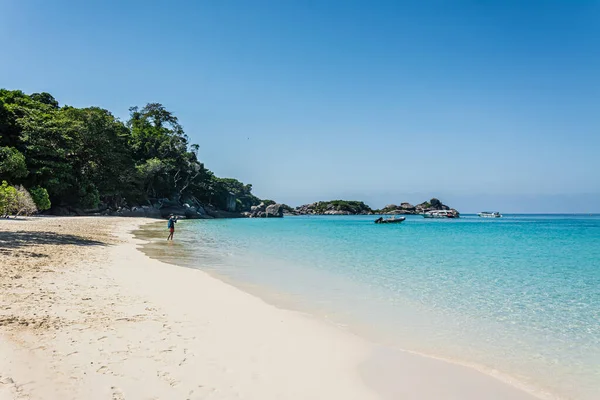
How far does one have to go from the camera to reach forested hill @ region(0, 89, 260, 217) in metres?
39.9

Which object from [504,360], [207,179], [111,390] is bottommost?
[504,360]

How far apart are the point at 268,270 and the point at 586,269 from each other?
1382cm

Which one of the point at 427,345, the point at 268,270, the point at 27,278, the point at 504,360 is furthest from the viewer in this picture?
the point at 268,270

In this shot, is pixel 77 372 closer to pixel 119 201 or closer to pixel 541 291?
pixel 541 291

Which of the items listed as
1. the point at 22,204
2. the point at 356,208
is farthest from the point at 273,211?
the point at 22,204

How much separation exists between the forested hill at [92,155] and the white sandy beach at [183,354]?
Result: 2624 cm

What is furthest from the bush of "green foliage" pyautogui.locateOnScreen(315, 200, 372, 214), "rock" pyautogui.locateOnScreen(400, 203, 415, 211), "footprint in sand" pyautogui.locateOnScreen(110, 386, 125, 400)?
"rock" pyautogui.locateOnScreen(400, 203, 415, 211)

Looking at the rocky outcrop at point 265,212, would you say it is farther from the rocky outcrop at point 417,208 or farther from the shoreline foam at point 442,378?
the shoreline foam at point 442,378

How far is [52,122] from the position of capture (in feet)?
142

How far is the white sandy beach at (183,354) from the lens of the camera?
13.1 ft

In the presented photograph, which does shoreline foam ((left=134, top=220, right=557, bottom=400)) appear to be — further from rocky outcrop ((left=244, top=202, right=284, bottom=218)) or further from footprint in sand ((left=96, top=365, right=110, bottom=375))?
rocky outcrop ((left=244, top=202, right=284, bottom=218))

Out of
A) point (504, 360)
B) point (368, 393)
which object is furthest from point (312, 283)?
point (368, 393)

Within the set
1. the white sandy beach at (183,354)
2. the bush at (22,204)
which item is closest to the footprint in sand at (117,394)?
the white sandy beach at (183,354)

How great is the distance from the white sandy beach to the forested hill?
26.2 metres
